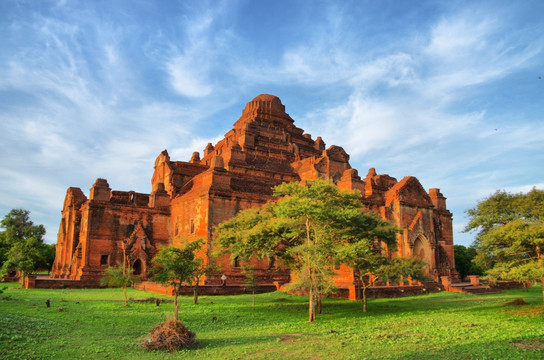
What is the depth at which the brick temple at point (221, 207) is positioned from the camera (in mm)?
32906

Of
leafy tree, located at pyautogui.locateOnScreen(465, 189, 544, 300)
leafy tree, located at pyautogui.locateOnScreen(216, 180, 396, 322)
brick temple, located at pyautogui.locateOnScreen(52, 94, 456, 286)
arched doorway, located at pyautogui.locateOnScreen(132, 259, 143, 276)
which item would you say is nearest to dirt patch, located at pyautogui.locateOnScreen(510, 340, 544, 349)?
leafy tree, located at pyautogui.locateOnScreen(465, 189, 544, 300)

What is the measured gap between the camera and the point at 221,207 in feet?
105

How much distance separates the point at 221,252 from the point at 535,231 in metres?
14.4

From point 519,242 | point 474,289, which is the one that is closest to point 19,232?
point 474,289

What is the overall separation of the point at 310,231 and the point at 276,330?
229 inches

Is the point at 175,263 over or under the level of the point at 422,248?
under

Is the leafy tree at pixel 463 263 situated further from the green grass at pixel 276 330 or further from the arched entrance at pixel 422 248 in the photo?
the green grass at pixel 276 330

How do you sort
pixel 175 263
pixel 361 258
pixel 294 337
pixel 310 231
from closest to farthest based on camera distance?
pixel 294 337, pixel 175 263, pixel 361 258, pixel 310 231

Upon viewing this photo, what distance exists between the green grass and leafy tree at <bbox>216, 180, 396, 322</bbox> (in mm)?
2160

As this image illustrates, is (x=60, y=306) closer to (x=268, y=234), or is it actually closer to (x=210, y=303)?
(x=210, y=303)

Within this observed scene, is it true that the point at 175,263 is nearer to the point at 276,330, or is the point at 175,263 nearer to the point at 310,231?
the point at 276,330

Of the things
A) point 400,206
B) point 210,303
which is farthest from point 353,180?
point 210,303

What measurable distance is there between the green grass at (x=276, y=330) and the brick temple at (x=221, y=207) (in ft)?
29.5

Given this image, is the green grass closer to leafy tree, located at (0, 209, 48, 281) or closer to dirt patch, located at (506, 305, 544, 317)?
dirt patch, located at (506, 305, 544, 317)
